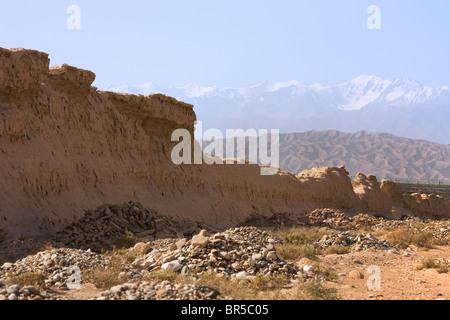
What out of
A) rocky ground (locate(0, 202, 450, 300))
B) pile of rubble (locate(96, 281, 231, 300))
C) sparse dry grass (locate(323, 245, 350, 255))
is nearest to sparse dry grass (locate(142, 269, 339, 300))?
rocky ground (locate(0, 202, 450, 300))

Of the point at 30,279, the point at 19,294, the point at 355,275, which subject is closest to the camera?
the point at 19,294

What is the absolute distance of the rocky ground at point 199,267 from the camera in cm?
617

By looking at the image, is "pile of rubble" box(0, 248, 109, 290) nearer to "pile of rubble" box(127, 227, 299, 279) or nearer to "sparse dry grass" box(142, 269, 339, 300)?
"pile of rubble" box(127, 227, 299, 279)

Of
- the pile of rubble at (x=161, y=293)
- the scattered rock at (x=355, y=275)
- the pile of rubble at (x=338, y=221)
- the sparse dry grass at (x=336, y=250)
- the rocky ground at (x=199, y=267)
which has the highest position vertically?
the pile of rubble at (x=161, y=293)

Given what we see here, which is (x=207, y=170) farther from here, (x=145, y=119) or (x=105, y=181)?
(x=105, y=181)

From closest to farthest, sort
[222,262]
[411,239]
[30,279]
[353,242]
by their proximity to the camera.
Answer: [30,279] < [222,262] < [353,242] < [411,239]

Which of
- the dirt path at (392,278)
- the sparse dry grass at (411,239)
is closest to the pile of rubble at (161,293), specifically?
Answer: the dirt path at (392,278)

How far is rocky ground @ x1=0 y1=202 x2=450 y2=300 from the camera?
243 inches

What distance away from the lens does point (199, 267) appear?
24.4 ft

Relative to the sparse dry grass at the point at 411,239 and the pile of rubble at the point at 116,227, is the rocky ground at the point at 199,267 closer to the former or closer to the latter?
the pile of rubble at the point at 116,227

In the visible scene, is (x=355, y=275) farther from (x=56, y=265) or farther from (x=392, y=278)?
(x=56, y=265)

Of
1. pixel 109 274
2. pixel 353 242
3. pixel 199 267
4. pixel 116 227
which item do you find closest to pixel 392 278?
pixel 353 242
